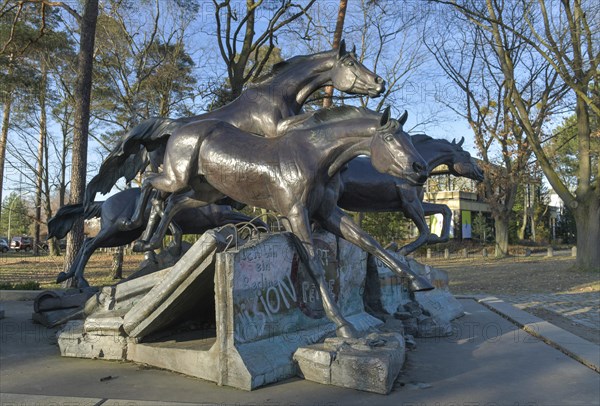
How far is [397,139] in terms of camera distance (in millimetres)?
4484

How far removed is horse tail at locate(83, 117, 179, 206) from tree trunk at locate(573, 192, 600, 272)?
15.3 metres

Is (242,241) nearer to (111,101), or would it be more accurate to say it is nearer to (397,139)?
(397,139)

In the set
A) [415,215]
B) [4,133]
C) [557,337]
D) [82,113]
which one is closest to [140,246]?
[415,215]

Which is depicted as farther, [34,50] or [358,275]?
[34,50]

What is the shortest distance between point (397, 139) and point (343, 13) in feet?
41.3

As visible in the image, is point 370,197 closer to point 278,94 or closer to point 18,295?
point 278,94

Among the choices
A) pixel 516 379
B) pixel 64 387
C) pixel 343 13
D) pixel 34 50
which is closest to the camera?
pixel 64 387

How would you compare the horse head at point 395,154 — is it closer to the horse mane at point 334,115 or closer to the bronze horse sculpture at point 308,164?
the bronze horse sculpture at point 308,164

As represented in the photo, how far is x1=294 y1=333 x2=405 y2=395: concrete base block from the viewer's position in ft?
12.8

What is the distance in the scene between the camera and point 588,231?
57.9ft

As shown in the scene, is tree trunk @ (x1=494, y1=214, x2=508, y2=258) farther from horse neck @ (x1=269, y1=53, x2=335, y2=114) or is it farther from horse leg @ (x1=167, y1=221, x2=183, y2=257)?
horse neck @ (x1=269, y1=53, x2=335, y2=114)

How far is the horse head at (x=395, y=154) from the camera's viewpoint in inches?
174

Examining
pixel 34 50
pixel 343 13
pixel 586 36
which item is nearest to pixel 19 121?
pixel 34 50

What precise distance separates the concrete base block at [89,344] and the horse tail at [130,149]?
7.99 ft
